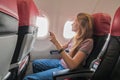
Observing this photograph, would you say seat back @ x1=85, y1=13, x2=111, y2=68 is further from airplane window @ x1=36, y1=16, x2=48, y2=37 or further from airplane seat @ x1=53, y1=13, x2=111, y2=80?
airplane window @ x1=36, y1=16, x2=48, y2=37

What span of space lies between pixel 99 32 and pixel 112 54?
25.0 inches

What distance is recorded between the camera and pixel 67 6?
3158 millimetres

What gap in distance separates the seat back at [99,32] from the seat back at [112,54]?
1.70 ft

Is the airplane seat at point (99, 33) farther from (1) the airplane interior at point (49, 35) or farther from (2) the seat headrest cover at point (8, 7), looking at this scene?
(2) the seat headrest cover at point (8, 7)

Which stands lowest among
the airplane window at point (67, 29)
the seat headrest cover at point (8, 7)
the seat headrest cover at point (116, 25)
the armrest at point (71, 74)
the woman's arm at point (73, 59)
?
the armrest at point (71, 74)

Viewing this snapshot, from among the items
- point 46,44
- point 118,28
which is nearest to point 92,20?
point 118,28

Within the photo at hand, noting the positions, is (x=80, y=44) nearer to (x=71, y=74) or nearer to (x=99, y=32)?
(x=99, y=32)

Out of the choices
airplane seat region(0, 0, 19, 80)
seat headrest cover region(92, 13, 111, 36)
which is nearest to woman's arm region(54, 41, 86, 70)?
seat headrest cover region(92, 13, 111, 36)

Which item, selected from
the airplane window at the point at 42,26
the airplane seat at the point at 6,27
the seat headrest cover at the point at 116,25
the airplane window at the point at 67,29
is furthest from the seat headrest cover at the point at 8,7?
the airplane window at the point at 67,29

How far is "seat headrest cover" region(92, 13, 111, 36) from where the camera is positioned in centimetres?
197

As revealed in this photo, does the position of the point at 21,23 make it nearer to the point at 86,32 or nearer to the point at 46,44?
the point at 86,32

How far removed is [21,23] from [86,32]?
41.0 inches

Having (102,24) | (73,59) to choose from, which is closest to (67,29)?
(102,24)

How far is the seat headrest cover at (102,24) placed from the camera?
1.97 m
